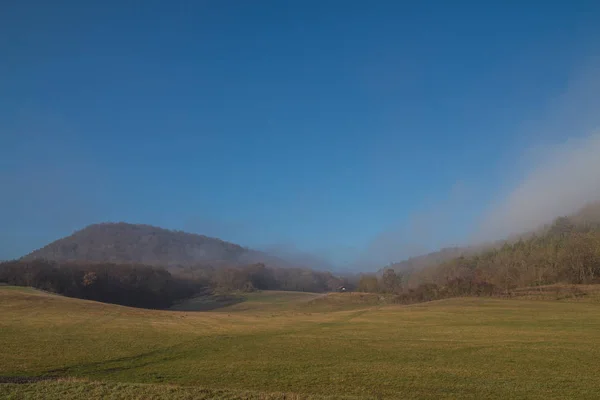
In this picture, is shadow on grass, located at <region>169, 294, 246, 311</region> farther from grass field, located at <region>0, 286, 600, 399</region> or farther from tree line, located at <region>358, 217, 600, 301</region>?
grass field, located at <region>0, 286, 600, 399</region>

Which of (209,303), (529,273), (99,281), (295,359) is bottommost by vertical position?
(209,303)

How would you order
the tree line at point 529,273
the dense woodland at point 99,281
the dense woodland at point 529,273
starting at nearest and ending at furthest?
the tree line at point 529,273, the dense woodland at point 529,273, the dense woodland at point 99,281

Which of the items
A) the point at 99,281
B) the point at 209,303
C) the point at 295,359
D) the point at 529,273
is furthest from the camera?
the point at 99,281

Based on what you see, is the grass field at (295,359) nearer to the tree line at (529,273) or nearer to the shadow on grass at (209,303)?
the tree line at (529,273)

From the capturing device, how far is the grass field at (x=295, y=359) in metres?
21.1

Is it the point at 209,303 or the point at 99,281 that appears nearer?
the point at 209,303

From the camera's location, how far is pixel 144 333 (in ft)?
145

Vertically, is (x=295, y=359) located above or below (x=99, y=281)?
below

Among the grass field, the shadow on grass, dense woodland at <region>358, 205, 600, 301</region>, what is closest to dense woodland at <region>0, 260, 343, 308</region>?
the shadow on grass

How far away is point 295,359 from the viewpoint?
3109 cm

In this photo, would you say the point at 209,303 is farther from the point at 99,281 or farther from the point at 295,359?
the point at 295,359

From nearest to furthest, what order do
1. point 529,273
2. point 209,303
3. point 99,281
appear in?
point 529,273 → point 209,303 → point 99,281

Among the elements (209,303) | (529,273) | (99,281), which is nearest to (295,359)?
(529,273)

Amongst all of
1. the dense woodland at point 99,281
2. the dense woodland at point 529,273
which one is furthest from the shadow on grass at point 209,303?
the dense woodland at point 529,273
